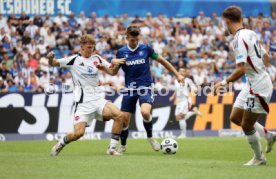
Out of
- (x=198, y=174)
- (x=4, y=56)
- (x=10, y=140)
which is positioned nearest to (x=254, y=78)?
(x=198, y=174)

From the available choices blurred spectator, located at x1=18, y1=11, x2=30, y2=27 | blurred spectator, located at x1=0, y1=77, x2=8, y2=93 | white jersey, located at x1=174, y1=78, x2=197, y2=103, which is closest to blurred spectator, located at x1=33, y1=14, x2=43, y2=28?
blurred spectator, located at x1=18, y1=11, x2=30, y2=27

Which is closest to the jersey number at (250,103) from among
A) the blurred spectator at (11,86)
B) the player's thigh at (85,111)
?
the player's thigh at (85,111)

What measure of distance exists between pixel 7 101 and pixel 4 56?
3.17m

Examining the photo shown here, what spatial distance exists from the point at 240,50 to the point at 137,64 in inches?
160

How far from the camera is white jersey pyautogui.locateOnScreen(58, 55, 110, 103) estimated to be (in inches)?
544

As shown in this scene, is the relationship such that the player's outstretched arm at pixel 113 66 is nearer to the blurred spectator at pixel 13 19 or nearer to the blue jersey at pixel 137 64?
the blue jersey at pixel 137 64

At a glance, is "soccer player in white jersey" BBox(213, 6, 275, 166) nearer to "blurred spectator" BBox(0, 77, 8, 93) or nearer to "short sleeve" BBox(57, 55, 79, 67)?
"short sleeve" BBox(57, 55, 79, 67)

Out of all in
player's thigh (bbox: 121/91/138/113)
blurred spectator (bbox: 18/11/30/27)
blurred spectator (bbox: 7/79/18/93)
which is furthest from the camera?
blurred spectator (bbox: 18/11/30/27)

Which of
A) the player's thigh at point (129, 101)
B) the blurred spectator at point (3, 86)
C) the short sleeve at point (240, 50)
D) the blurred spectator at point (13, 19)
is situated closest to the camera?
the short sleeve at point (240, 50)

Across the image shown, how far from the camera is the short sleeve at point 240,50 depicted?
10.6 metres

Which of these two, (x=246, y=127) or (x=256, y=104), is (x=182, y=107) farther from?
(x=256, y=104)

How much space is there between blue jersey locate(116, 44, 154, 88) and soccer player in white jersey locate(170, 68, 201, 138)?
854cm

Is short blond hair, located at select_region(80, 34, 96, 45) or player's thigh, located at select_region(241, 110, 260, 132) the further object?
short blond hair, located at select_region(80, 34, 96, 45)

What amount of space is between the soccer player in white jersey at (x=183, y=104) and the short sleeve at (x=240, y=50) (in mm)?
12117
